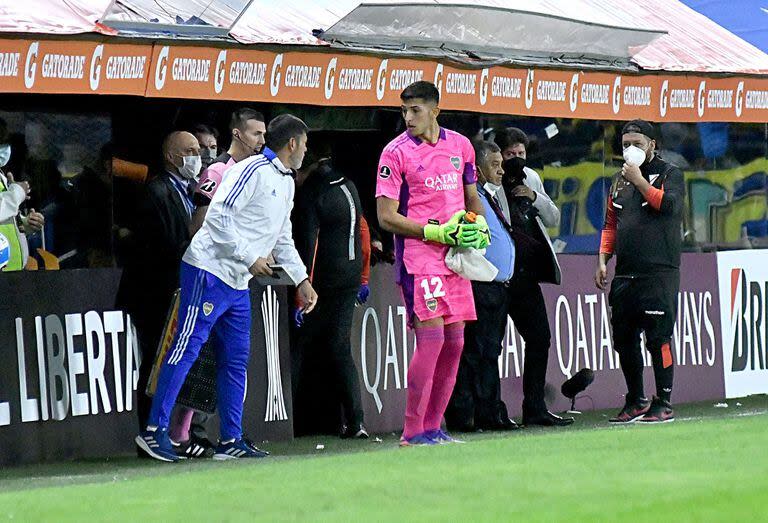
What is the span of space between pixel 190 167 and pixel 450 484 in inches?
152

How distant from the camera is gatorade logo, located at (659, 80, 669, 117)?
1516 cm

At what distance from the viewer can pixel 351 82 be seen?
12438 mm

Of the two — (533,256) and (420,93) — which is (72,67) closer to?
(420,93)

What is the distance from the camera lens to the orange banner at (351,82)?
34.7ft

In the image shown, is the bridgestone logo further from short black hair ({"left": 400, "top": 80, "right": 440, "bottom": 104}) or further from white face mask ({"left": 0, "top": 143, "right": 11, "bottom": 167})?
short black hair ({"left": 400, "top": 80, "right": 440, "bottom": 104})

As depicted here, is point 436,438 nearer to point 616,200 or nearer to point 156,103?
point 616,200

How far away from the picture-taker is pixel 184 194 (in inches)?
438

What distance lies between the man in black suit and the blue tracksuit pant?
1.29ft

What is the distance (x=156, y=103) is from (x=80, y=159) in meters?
0.80

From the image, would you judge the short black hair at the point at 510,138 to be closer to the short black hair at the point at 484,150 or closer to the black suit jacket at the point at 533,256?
the black suit jacket at the point at 533,256

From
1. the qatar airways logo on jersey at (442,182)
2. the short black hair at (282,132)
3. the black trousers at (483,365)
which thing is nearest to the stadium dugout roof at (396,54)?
the short black hair at (282,132)

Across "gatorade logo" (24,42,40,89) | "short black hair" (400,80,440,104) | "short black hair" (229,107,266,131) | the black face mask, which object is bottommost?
the black face mask

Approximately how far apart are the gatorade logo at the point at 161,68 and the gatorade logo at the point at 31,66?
0.93 meters

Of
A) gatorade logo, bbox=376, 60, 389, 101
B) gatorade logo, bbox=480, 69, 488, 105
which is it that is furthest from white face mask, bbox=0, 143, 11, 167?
gatorade logo, bbox=480, 69, 488, 105
